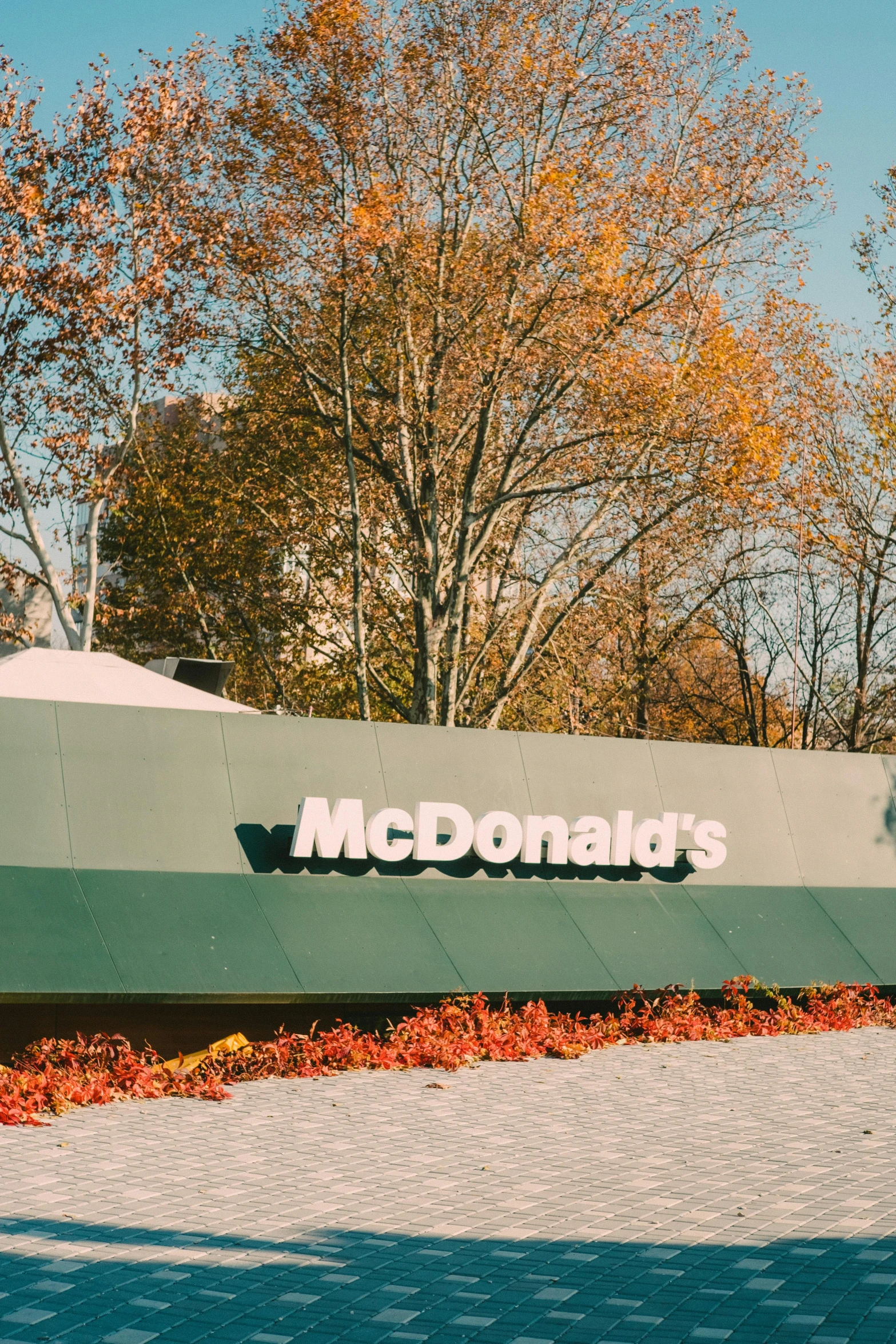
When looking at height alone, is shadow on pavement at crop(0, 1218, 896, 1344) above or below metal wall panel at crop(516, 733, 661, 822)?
below

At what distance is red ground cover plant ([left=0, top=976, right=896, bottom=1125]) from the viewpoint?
9156 mm

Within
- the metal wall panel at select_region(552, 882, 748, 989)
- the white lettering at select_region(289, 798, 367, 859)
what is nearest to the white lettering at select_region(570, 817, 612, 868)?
the metal wall panel at select_region(552, 882, 748, 989)

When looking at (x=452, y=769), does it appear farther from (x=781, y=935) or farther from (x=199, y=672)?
(x=199, y=672)

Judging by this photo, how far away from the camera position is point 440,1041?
10812 mm

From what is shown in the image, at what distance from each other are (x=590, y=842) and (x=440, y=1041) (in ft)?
9.16

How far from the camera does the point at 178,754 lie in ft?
35.7

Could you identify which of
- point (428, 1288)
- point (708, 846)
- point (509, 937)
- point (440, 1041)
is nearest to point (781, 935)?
point (708, 846)

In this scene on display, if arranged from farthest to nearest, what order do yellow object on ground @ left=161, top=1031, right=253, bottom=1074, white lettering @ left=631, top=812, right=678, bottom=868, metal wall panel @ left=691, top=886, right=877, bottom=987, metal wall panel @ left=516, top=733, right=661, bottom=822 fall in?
metal wall panel @ left=691, top=886, right=877, bottom=987 < white lettering @ left=631, top=812, right=678, bottom=868 < metal wall panel @ left=516, top=733, right=661, bottom=822 < yellow object on ground @ left=161, top=1031, right=253, bottom=1074

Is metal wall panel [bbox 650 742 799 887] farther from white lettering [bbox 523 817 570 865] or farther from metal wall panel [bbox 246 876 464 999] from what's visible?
metal wall panel [bbox 246 876 464 999]

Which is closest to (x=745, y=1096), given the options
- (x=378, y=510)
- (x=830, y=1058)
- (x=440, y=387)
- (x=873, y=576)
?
(x=830, y=1058)

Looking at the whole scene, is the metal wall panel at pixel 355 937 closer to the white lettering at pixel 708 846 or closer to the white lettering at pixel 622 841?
the white lettering at pixel 622 841

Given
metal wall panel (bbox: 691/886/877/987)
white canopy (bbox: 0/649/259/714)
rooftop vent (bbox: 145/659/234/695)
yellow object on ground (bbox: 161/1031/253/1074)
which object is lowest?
yellow object on ground (bbox: 161/1031/253/1074)

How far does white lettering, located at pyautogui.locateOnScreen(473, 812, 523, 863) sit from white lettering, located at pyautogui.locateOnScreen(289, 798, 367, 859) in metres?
1.17

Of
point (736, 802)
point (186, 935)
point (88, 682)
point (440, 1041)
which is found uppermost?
point (88, 682)
